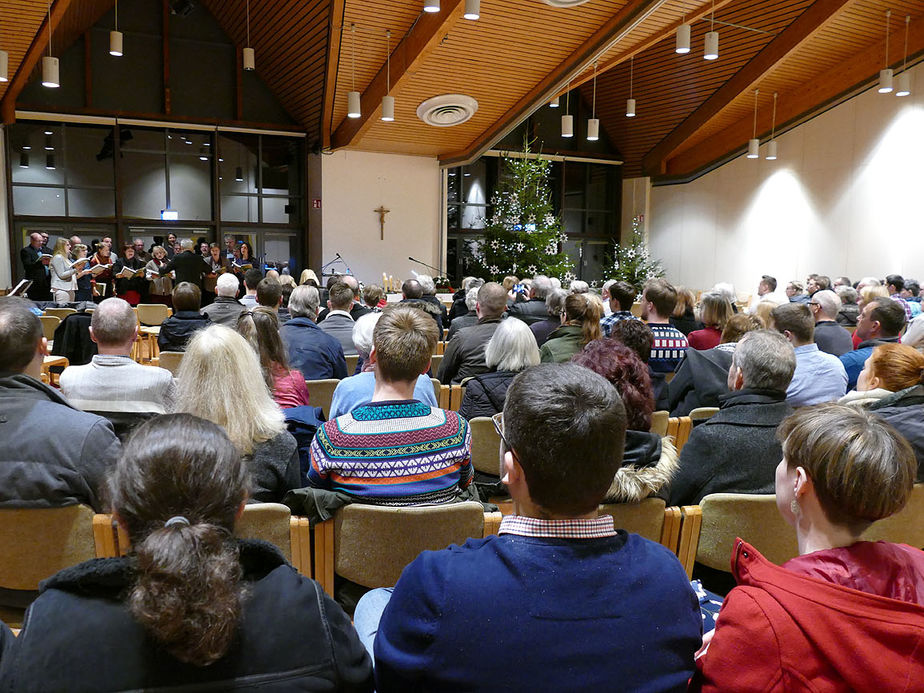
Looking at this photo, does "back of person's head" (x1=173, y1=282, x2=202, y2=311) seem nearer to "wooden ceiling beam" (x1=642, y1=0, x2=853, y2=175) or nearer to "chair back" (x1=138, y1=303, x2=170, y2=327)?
"chair back" (x1=138, y1=303, x2=170, y2=327)

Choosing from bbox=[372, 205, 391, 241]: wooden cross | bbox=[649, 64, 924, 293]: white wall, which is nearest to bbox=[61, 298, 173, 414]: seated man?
bbox=[372, 205, 391, 241]: wooden cross

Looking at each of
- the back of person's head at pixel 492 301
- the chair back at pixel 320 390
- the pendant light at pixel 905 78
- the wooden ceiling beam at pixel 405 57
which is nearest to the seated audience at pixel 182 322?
the chair back at pixel 320 390

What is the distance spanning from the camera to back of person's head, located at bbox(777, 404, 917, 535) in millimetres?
1398

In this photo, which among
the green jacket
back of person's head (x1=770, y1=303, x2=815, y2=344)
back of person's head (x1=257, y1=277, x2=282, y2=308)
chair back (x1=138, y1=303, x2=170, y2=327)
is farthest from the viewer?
chair back (x1=138, y1=303, x2=170, y2=327)

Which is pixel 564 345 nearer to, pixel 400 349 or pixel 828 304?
pixel 400 349

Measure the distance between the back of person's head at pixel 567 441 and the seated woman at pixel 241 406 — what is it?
136cm

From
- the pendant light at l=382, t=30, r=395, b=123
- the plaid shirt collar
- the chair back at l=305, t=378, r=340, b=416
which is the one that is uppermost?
the pendant light at l=382, t=30, r=395, b=123

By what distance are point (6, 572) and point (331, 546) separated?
96cm

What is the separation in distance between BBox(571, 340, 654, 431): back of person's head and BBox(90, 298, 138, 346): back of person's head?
6.53 feet

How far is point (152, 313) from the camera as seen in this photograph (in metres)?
8.87

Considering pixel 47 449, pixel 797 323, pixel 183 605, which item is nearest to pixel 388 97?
pixel 797 323

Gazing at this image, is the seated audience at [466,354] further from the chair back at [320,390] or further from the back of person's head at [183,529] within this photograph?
the back of person's head at [183,529]

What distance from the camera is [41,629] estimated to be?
42.6 inches

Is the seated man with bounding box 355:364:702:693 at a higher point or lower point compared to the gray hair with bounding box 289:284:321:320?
lower
